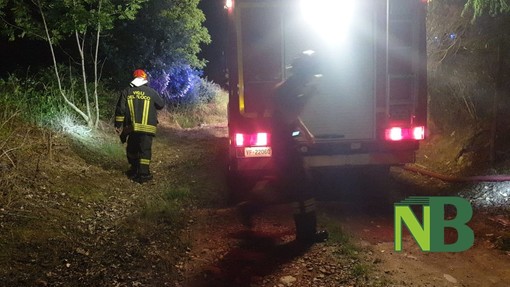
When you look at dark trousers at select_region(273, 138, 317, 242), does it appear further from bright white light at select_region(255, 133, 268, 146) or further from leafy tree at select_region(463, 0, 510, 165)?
leafy tree at select_region(463, 0, 510, 165)

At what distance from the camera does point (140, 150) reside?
6.83 m

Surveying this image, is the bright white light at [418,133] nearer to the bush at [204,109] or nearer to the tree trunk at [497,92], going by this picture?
the tree trunk at [497,92]

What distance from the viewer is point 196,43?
1792 cm

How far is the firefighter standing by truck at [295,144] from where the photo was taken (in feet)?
14.5

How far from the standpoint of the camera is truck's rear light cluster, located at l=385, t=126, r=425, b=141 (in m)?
5.71

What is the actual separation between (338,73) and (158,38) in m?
12.1

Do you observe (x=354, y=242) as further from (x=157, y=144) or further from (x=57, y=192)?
(x=157, y=144)

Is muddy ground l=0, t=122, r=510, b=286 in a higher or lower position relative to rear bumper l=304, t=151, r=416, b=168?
lower

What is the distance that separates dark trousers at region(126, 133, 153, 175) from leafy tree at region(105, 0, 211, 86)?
8179 mm

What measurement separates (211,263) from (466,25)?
6.06m

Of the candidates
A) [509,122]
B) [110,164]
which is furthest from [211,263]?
[509,122]

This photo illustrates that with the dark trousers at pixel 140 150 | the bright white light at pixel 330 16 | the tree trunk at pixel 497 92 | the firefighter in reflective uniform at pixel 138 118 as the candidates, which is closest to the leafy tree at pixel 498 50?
the tree trunk at pixel 497 92

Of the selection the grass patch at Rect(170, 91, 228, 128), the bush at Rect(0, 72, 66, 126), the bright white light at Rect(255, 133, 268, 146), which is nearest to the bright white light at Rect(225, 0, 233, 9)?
the bright white light at Rect(255, 133, 268, 146)

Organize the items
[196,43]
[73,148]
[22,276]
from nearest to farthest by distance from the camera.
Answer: [22,276]
[73,148]
[196,43]
